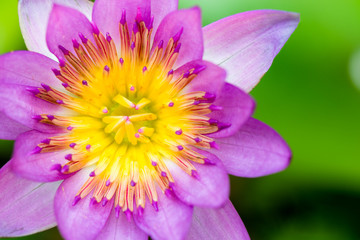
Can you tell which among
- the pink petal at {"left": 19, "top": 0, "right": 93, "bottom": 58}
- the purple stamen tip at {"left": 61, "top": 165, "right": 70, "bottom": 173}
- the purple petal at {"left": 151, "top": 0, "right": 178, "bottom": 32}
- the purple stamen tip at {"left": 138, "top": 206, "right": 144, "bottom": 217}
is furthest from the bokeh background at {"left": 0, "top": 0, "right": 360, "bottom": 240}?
the purple stamen tip at {"left": 138, "top": 206, "right": 144, "bottom": 217}

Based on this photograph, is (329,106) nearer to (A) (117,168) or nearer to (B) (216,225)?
(B) (216,225)

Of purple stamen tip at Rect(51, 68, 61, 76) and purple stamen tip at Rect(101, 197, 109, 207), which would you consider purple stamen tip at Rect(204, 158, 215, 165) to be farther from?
purple stamen tip at Rect(51, 68, 61, 76)

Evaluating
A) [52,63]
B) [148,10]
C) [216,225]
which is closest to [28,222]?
[52,63]

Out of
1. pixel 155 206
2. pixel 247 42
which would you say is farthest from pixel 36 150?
pixel 247 42

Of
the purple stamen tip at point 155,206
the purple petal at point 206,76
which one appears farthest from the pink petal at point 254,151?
the purple stamen tip at point 155,206

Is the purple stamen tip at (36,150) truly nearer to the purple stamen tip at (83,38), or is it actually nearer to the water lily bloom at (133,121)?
the water lily bloom at (133,121)

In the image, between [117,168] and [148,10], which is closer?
[148,10]
